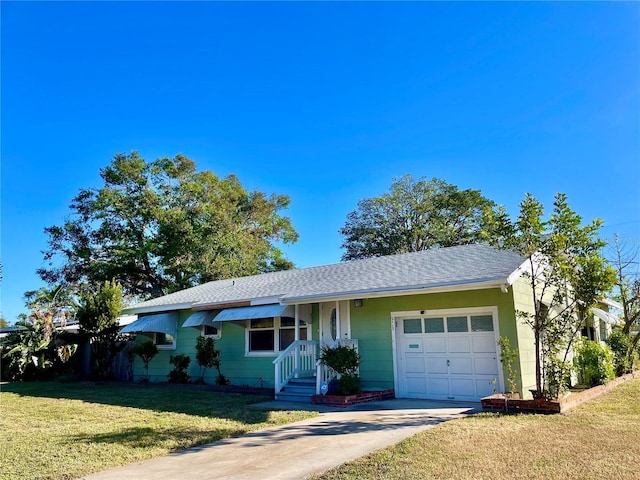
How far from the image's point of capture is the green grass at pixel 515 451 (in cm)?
518

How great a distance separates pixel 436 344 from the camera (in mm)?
11547

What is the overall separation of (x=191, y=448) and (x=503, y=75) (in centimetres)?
1336

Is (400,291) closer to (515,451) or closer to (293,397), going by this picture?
(293,397)

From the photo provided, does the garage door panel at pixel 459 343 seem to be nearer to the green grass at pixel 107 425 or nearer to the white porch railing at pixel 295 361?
the white porch railing at pixel 295 361

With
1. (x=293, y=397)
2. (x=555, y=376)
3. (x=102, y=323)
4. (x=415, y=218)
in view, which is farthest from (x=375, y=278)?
(x=415, y=218)

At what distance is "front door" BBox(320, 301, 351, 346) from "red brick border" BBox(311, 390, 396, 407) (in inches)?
75.0

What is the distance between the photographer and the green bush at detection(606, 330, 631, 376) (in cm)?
1565

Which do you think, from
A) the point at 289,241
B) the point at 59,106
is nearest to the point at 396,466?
the point at 59,106

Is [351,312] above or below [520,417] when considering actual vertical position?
above

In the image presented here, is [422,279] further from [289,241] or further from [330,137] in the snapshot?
[289,241]

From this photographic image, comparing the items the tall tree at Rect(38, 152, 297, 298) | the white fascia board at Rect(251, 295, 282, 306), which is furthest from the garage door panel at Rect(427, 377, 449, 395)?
the tall tree at Rect(38, 152, 297, 298)

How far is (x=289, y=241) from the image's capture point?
3784cm

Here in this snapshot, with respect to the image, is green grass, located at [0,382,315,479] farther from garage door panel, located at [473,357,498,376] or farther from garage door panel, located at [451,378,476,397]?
garage door panel, located at [473,357,498,376]

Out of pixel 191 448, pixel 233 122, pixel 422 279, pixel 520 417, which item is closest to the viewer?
pixel 191 448
